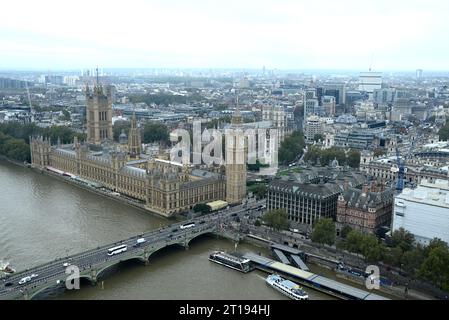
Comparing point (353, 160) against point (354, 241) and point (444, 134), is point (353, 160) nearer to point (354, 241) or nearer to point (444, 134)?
point (444, 134)

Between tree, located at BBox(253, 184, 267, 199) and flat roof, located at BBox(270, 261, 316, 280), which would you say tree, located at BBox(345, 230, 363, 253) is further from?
tree, located at BBox(253, 184, 267, 199)

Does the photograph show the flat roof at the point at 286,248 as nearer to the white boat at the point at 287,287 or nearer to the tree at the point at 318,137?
the white boat at the point at 287,287

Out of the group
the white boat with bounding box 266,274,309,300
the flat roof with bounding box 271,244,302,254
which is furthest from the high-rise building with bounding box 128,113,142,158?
the white boat with bounding box 266,274,309,300

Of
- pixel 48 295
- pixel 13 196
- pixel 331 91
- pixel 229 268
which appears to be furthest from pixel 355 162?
pixel 331 91

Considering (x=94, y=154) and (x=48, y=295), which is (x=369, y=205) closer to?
(x=48, y=295)

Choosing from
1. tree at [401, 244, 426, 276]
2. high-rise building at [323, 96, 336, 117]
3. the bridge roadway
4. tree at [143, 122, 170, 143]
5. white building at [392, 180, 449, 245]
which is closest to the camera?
the bridge roadway

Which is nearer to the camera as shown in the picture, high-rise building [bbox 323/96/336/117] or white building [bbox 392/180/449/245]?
white building [bbox 392/180/449/245]
